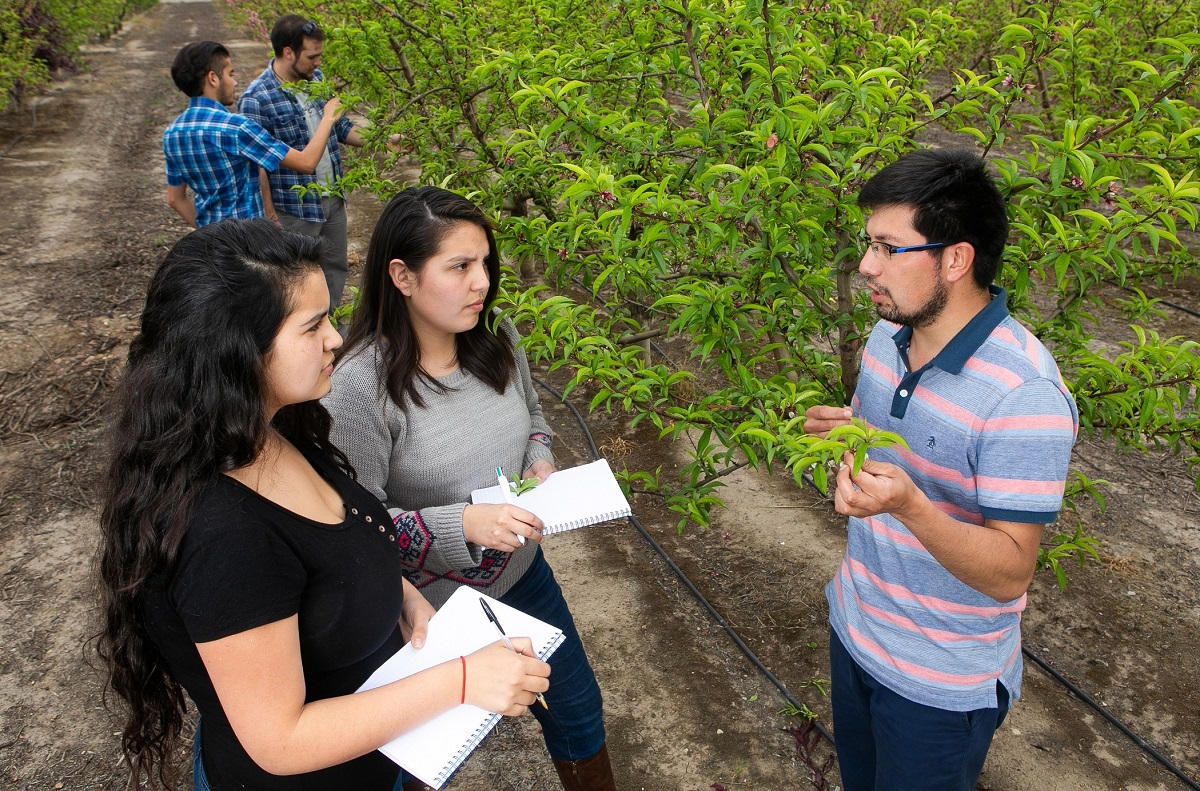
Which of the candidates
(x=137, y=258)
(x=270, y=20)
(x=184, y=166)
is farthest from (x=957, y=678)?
(x=270, y=20)

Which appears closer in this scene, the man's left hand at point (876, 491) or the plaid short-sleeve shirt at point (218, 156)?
the man's left hand at point (876, 491)

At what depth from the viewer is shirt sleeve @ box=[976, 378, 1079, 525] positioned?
1562 millimetres

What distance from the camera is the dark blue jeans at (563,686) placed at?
2.20 m

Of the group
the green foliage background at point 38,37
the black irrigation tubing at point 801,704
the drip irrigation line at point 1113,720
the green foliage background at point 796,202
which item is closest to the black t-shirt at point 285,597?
the green foliage background at point 796,202

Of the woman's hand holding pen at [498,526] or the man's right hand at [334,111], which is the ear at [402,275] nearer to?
the woman's hand holding pen at [498,526]

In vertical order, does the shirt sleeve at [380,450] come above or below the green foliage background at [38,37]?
above

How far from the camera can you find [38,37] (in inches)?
496

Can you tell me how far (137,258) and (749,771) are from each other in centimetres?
687

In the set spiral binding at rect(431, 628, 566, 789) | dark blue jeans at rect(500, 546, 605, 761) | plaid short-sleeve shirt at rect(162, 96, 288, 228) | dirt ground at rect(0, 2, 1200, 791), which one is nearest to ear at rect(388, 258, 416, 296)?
dark blue jeans at rect(500, 546, 605, 761)

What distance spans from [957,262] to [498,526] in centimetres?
111

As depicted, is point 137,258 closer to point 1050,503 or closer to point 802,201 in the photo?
point 802,201

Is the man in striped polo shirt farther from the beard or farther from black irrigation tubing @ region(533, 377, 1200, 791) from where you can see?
black irrigation tubing @ region(533, 377, 1200, 791)

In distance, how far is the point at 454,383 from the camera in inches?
83.7

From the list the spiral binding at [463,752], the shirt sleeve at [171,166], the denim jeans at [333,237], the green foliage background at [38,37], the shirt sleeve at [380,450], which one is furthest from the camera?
the green foliage background at [38,37]
